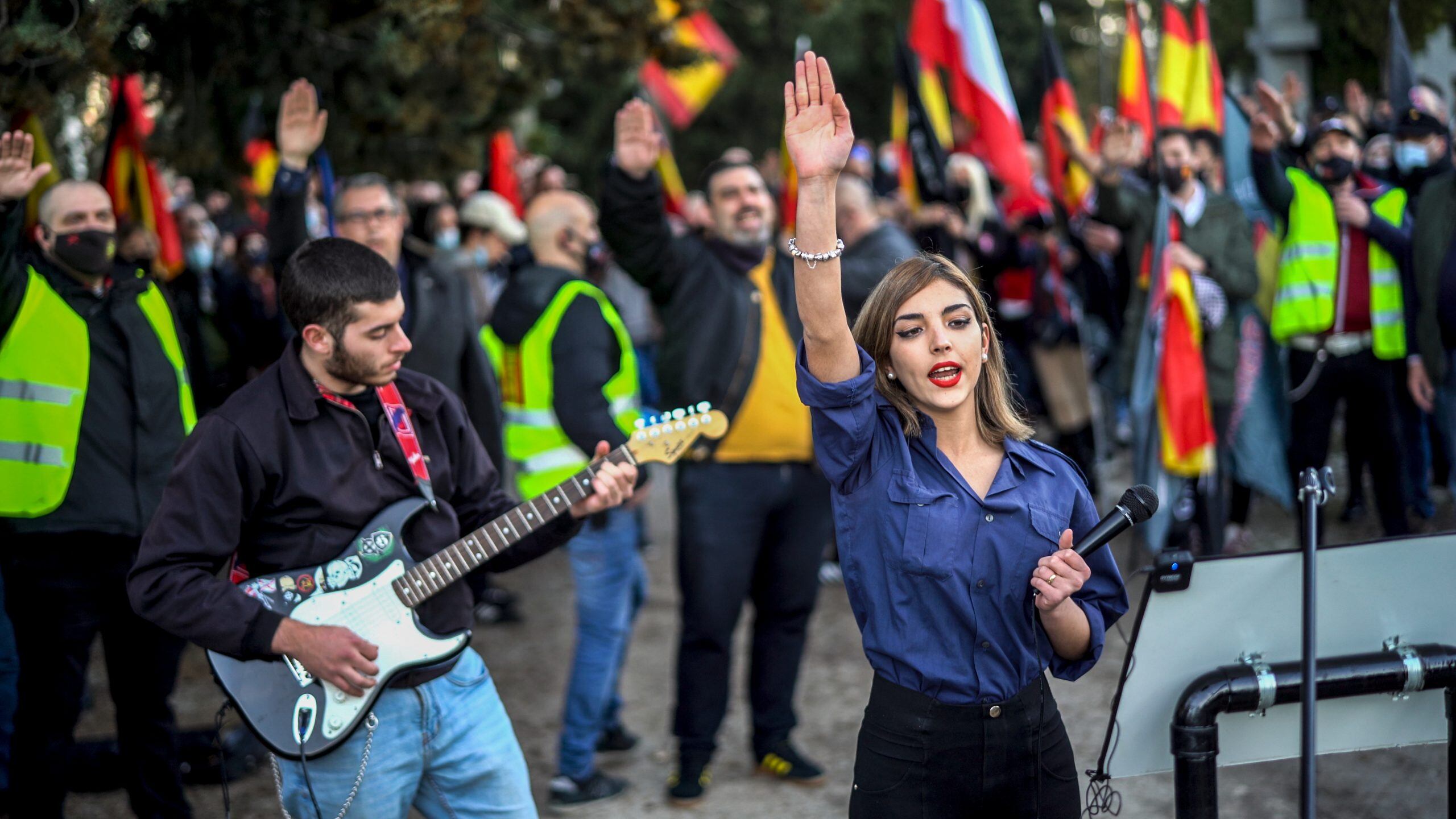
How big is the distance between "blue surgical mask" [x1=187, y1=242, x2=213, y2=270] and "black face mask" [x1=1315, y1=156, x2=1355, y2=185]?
7443 millimetres

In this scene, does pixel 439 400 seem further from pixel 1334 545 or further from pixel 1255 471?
pixel 1255 471

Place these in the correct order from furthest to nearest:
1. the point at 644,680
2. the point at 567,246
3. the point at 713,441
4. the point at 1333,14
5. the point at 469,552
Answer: the point at 1333,14 → the point at 644,680 → the point at 567,246 → the point at 713,441 → the point at 469,552

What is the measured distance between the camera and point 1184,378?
691 cm

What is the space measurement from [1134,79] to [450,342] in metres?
4.72

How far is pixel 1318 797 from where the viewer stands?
4.50 metres

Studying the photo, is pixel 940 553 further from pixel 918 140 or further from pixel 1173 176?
pixel 918 140

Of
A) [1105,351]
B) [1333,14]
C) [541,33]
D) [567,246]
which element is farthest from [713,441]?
[1105,351]

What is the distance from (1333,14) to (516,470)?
511cm

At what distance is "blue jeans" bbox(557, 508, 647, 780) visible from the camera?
4922 millimetres

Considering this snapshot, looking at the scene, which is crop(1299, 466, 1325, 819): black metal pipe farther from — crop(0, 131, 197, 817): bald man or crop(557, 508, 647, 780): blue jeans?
crop(0, 131, 197, 817): bald man

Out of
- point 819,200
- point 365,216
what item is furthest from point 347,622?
point 365,216

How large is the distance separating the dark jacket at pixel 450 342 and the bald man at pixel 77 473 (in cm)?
113

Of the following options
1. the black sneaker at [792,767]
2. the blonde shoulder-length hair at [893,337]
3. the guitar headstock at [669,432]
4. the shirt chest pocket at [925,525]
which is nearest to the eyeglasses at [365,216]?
→ the guitar headstock at [669,432]

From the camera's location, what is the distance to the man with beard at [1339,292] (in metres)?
6.68
